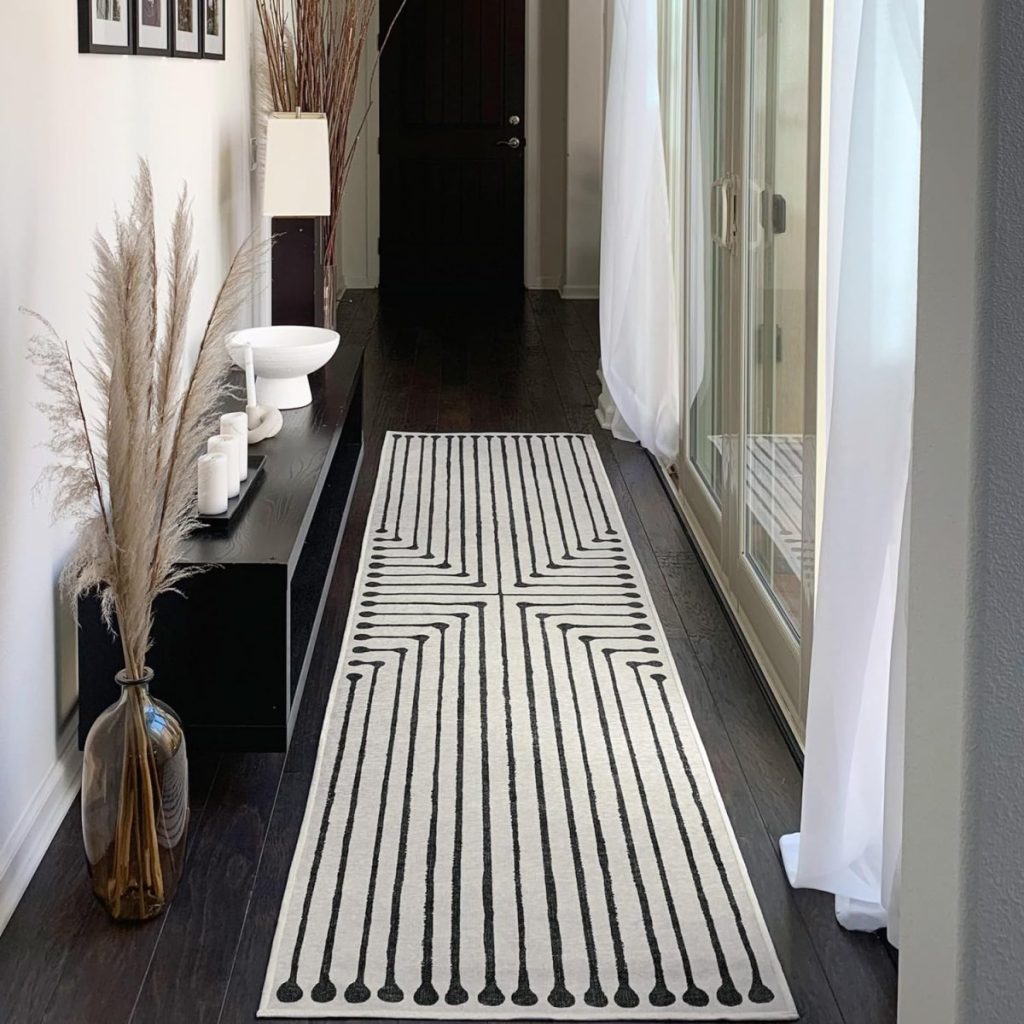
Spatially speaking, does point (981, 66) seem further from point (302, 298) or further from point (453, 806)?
point (302, 298)

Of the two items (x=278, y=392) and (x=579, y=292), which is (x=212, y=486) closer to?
(x=278, y=392)

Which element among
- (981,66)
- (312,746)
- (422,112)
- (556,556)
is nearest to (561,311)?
(422,112)

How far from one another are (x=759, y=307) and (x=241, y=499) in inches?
51.0

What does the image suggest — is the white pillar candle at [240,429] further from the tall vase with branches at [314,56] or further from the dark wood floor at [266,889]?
the tall vase with branches at [314,56]

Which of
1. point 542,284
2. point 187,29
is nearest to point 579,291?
point 542,284

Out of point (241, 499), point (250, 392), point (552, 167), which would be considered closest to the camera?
point (241, 499)

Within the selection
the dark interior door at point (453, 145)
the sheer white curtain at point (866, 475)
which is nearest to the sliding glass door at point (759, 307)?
the sheer white curtain at point (866, 475)

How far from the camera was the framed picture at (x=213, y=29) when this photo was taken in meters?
3.99

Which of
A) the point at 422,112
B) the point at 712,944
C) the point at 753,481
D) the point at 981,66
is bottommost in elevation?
the point at 712,944

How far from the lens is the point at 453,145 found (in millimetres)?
9336

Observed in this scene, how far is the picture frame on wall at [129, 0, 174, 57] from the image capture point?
3.16 metres

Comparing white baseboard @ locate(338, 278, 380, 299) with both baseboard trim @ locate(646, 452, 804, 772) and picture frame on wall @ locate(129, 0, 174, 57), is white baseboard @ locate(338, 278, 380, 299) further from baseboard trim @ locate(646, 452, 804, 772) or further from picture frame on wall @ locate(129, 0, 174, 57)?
picture frame on wall @ locate(129, 0, 174, 57)

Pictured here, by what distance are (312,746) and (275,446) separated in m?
0.92

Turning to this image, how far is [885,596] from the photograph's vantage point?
2.13 m
